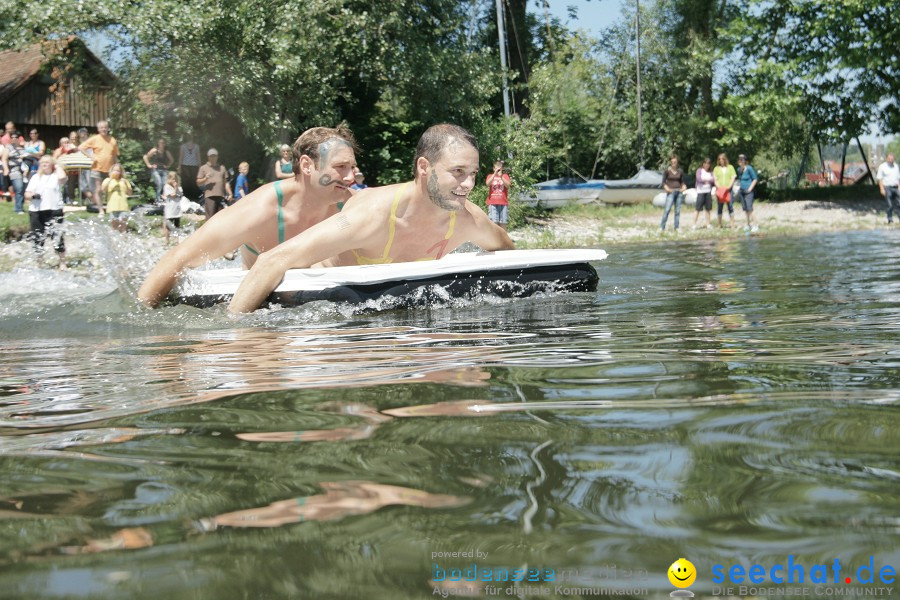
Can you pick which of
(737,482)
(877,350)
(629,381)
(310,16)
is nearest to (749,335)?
(877,350)

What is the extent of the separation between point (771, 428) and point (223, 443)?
1313 millimetres

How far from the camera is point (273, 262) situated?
21.5 feet

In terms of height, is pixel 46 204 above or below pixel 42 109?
below

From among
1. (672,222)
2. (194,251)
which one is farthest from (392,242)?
(672,222)

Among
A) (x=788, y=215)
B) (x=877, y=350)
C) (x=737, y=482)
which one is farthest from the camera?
(x=788, y=215)

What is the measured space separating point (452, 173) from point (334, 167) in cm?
99

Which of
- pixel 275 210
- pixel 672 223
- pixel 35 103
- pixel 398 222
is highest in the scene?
pixel 35 103

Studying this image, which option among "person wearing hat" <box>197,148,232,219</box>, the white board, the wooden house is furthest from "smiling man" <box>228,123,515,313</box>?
the wooden house

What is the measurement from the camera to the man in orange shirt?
17141mm

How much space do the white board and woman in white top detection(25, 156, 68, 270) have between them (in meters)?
7.07

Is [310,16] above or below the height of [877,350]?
above

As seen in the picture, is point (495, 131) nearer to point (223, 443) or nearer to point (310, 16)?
point (310, 16)

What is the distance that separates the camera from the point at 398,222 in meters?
6.96

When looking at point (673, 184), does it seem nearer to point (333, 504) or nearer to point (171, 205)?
point (171, 205)
